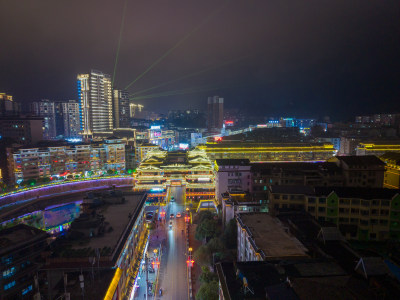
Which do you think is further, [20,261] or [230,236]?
[230,236]

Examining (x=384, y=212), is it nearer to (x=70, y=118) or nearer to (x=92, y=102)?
(x=92, y=102)

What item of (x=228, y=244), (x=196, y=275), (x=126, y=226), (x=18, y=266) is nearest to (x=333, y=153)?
(x=228, y=244)

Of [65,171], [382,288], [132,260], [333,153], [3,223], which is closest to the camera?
[382,288]

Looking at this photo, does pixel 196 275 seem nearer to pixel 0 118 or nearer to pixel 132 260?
pixel 132 260

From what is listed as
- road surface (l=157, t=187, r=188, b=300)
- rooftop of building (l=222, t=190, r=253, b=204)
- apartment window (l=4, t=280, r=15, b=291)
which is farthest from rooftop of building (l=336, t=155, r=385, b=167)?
apartment window (l=4, t=280, r=15, b=291)

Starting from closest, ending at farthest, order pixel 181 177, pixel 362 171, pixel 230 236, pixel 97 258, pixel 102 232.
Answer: pixel 97 258 < pixel 102 232 < pixel 230 236 < pixel 362 171 < pixel 181 177

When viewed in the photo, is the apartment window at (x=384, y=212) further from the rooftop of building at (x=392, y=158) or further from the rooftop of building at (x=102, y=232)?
the rooftop of building at (x=102, y=232)

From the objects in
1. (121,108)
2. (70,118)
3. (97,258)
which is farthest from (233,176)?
(70,118)
